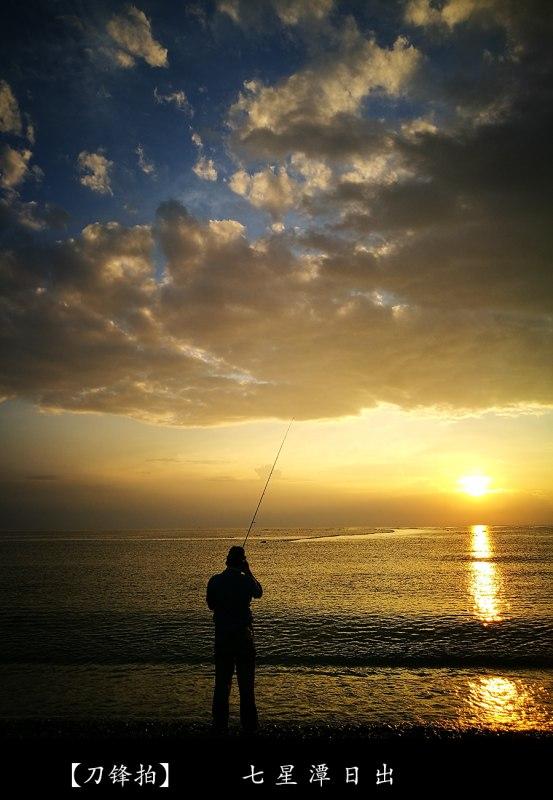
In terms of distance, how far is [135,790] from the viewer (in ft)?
17.5

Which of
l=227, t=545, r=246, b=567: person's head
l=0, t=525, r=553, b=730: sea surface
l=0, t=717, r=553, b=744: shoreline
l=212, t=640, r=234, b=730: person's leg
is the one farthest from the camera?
l=0, t=525, r=553, b=730: sea surface

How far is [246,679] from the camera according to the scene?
6.87 metres

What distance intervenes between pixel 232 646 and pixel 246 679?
540mm

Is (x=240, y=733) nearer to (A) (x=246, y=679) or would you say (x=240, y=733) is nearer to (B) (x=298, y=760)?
(A) (x=246, y=679)

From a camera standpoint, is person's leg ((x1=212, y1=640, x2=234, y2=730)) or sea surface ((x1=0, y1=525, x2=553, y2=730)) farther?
sea surface ((x1=0, y1=525, x2=553, y2=730))

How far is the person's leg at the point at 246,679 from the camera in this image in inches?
271

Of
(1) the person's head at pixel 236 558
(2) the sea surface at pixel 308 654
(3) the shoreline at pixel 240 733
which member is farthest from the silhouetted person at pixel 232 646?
(2) the sea surface at pixel 308 654

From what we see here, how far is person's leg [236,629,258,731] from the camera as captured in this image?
6875 mm

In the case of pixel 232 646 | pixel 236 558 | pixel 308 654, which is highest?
pixel 236 558

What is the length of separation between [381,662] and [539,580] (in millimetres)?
26970

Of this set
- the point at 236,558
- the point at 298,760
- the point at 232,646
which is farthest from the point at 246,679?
the point at 236,558

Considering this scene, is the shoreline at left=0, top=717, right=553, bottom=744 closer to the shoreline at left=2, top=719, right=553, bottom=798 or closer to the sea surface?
the shoreline at left=2, top=719, right=553, bottom=798

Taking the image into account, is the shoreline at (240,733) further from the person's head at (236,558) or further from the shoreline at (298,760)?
the person's head at (236,558)

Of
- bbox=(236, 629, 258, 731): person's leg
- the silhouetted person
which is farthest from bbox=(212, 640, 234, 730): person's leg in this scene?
bbox=(236, 629, 258, 731): person's leg
